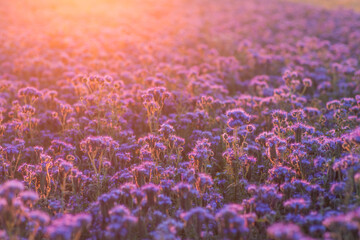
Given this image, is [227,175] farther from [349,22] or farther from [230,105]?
[349,22]

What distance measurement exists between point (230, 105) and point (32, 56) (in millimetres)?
10413

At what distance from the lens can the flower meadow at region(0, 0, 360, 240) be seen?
533 cm

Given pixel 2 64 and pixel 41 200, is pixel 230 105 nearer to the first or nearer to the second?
pixel 41 200

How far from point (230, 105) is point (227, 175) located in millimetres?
3538

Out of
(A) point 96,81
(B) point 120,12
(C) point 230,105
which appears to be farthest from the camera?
(B) point 120,12

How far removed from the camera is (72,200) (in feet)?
21.9

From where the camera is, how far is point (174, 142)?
7484mm

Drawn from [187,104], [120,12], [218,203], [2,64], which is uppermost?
[120,12]

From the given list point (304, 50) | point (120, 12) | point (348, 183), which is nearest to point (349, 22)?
point (304, 50)

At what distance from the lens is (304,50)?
1762 centimetres

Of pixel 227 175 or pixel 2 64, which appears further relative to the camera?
pixel 2 64

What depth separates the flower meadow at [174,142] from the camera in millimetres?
5328

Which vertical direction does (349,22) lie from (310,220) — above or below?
above

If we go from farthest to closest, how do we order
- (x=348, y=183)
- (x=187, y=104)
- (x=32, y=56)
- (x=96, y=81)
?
(x=32, y=56) < (x=187, y=104) < (x=96, y=81) < (x=348, y=183)
